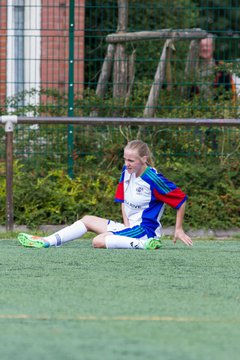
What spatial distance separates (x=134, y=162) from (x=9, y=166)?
2180 millimetres

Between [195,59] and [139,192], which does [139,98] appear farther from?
[139,192]

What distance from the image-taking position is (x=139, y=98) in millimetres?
12148

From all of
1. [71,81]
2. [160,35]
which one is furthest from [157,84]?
[71,81]

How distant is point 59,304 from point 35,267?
154 cm

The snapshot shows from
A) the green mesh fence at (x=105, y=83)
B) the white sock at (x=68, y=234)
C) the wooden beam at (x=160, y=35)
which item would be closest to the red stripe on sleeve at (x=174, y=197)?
the white sock at (x=68, y=234)

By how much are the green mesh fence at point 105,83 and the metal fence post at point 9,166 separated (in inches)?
51.4

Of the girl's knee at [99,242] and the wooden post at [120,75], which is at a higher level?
the wooden post at [120,75]

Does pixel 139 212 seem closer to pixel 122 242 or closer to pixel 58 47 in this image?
pixel 122 242

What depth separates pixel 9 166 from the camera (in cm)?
1021

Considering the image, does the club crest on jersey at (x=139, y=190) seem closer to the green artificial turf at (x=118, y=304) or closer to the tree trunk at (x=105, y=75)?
the green artificial turf at (x=118, y=304)

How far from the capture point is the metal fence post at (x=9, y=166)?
1017 cm

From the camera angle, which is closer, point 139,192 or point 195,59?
point 139,192

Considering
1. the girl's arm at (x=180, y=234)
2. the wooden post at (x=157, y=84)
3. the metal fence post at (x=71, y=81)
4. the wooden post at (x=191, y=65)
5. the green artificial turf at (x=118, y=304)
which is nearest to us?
the green artificial turf at (x=118, y=304)

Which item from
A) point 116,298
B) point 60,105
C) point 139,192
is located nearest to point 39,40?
point 60,105
